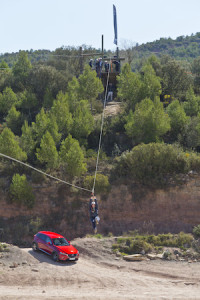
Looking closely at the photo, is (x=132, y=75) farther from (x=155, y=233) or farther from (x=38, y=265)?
(x=38, y=265)

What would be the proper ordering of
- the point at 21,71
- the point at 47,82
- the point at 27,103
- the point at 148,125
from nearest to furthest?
the point at 148,125 → the point at 27,103 → the point at 47,82 → the point at 21,71

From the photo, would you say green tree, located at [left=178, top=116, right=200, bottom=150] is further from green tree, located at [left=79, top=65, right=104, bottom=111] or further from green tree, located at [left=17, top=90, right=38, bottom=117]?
green tree, located at [left=17, top=90, right=38, bottom=117]

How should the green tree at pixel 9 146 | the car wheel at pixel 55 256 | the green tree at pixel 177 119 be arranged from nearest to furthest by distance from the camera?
the car wheel at pixel 55 256 → the green tree at pixel 9 146 → the green tree at pixel 177 119

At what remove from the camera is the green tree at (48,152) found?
32.7m

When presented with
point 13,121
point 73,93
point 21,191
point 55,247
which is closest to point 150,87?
point 73,93

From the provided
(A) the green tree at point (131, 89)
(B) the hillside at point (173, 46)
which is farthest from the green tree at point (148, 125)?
(B) the hillside at point (173, 46)

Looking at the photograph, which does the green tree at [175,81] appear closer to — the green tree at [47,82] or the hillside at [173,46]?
the green tree at [47,82]

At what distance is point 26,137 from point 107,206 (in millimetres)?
9853

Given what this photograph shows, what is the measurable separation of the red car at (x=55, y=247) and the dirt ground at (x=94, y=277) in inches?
15.4

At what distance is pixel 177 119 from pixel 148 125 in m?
3.37

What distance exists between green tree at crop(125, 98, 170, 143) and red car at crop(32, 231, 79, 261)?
1506 cm

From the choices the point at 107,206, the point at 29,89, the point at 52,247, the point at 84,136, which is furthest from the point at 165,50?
the point at 52,247

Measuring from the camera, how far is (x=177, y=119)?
37219mm

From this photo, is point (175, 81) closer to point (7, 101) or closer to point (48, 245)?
point (7, 101)
